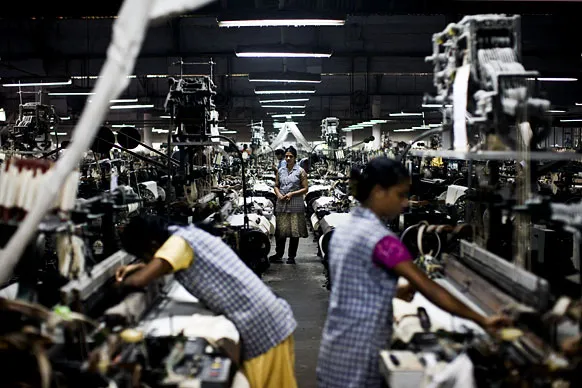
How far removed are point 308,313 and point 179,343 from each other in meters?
4.64

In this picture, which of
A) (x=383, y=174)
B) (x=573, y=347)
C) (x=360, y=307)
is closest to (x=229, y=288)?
(x=360, y=307)

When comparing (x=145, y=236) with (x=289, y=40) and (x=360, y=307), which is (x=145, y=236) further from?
(x=289, y=40)

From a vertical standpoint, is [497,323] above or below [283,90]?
below

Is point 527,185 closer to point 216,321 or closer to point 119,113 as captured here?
point 216,321

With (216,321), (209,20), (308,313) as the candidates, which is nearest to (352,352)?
(216,321)

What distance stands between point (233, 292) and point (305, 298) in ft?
16.1

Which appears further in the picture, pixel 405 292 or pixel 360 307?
pixel 405 292

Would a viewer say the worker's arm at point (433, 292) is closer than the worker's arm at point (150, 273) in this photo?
Yes

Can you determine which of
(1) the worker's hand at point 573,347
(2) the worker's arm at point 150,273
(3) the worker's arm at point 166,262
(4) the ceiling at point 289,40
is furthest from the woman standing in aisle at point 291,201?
(1) the worker's hand at point 573,347

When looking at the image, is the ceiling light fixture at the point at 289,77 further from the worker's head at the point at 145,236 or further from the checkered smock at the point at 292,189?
the worker's head at the point at 145,236

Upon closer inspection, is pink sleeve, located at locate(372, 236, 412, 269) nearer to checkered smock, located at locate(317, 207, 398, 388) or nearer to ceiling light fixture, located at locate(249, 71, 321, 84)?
checkered smock, located at locate(317, 207, 398, 388)

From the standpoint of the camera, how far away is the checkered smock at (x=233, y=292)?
3529mm

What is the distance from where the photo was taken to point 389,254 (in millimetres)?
3047

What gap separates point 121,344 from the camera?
2.91 meters
